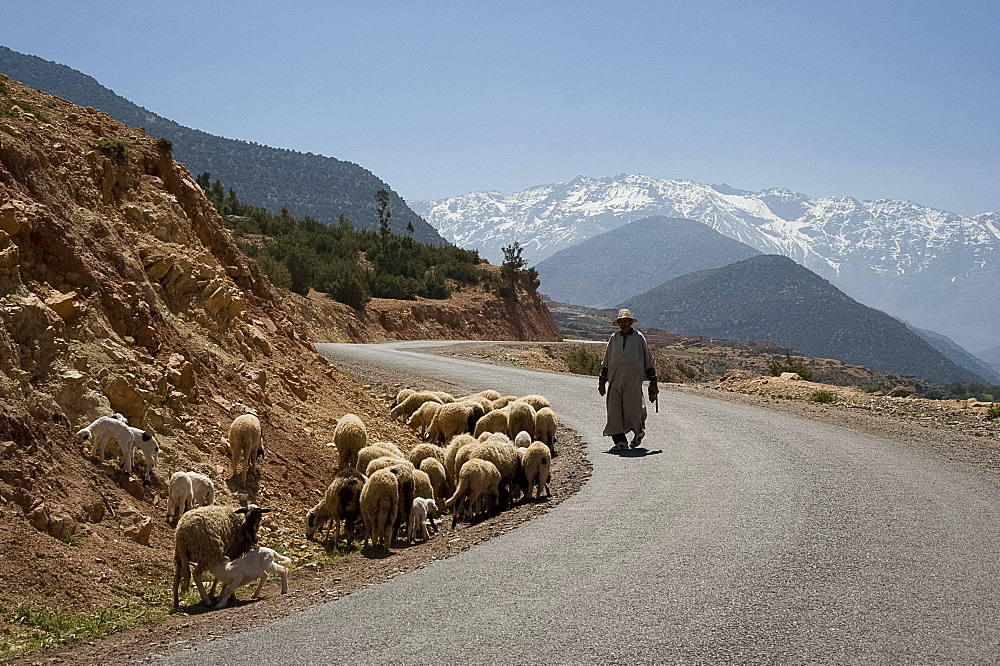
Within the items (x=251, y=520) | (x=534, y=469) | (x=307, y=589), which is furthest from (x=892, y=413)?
(x=251, y=520)

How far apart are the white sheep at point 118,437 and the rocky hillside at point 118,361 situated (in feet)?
0.40

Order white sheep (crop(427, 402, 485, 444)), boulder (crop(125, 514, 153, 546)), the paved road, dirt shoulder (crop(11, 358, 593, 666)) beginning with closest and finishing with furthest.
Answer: the paved road < dirt shoulder (crop(11, 358, 593, 666)) < boulder (crop(125, 514, 153, 546)) < white sheep (crop(427, 402, 485, 444))

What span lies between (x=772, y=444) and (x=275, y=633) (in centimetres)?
912

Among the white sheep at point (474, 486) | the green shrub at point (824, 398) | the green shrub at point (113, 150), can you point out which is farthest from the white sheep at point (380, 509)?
the green shrub at point (824, 398)

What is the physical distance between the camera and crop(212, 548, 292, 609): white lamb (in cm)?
637

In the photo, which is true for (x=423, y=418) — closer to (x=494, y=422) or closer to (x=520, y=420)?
(x=494, y=422)

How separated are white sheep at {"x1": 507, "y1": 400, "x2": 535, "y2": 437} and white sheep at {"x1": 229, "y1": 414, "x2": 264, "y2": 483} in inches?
168

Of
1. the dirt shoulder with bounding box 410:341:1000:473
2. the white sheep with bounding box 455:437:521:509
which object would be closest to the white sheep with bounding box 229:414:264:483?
the white sheep with bounding box 455:437:521:509

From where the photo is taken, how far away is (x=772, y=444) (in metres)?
12.3

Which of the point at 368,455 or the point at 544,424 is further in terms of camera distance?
the point at 544,424

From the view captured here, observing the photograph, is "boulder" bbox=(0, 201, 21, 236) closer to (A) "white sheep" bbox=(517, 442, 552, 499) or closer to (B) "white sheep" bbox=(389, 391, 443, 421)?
(A) "white sheep" bbox=(517, 442, 552, 499)

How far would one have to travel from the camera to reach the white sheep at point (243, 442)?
9.28m

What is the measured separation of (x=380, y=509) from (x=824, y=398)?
14578 mm

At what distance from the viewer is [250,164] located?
161 metres
